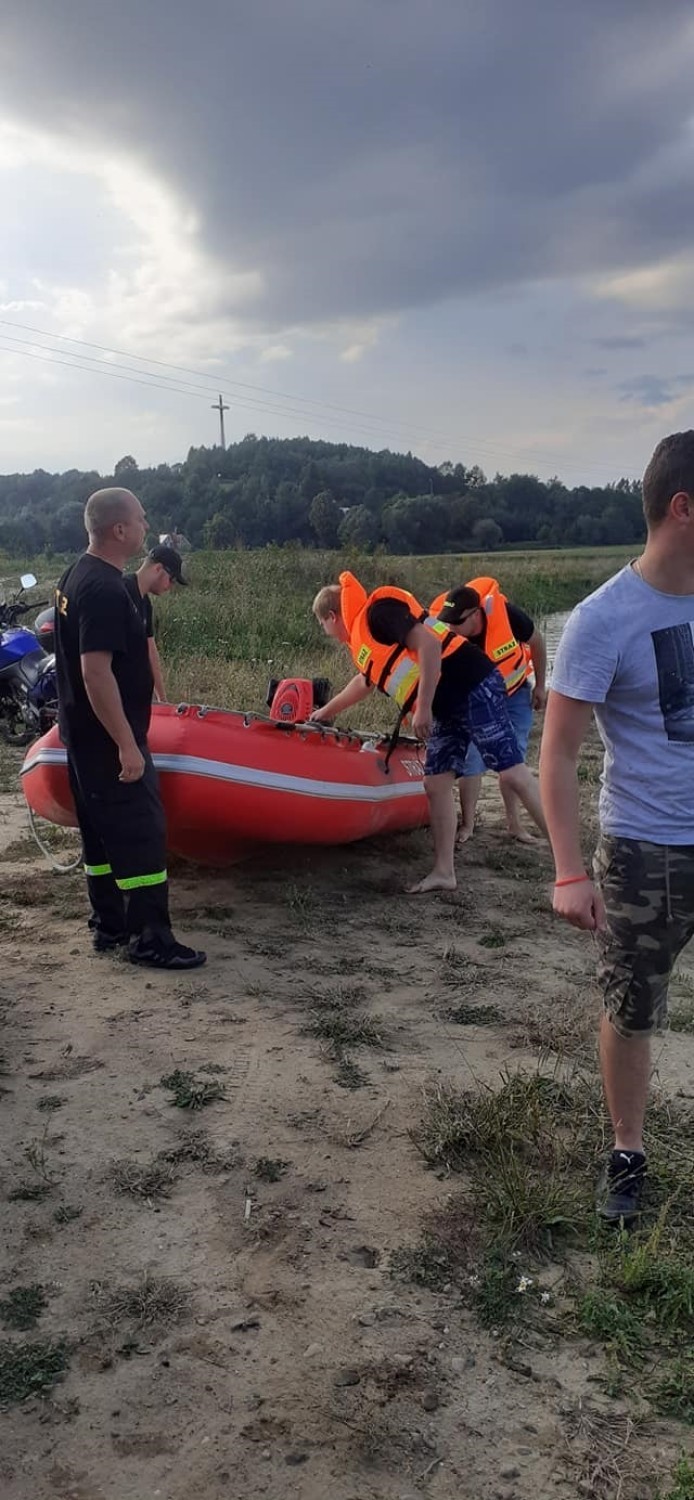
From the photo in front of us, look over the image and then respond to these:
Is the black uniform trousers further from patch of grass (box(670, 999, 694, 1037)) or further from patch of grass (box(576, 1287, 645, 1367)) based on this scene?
patch of grass (box(576, 1287, 645, 1367))

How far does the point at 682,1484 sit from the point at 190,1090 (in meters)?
1.64

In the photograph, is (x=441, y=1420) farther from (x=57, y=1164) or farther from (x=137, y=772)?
(x=137, y=772)

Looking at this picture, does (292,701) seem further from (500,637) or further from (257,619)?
(257,619)

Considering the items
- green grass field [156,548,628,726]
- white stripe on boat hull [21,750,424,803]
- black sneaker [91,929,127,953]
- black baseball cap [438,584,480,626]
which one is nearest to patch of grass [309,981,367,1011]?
black sneaker [91,929,127,953]

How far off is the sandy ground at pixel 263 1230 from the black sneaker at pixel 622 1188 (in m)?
0.39

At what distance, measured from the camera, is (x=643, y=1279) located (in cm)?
223

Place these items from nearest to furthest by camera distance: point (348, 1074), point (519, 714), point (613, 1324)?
point (613, 1324) < point (348, 1074) < point (519, 714)

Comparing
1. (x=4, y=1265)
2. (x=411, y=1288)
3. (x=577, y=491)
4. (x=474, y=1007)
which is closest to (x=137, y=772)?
(x=474, y=1007)

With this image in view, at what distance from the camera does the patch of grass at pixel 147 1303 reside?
2.14 metres

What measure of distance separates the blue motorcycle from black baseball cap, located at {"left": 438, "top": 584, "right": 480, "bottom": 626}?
4.13m

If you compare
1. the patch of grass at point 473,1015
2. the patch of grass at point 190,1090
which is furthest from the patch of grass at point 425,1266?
the patch of grass at point 473,1015

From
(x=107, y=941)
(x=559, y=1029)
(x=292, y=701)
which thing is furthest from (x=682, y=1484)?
(x=292, y=701)

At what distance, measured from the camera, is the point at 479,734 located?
514 cm

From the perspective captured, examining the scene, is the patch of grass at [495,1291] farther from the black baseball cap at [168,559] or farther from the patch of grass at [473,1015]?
the black baseball cap at [168,559]
